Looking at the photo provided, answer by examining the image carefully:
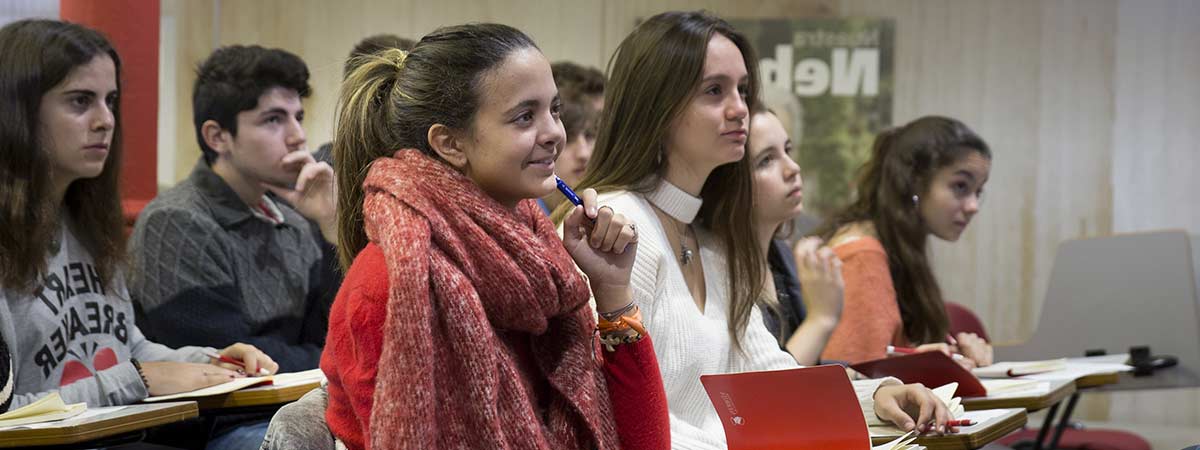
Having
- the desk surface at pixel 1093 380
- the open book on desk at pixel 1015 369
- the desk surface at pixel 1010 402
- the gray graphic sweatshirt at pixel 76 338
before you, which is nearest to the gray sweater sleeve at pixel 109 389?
the gray graphic sweatshirt at pixel 76 338

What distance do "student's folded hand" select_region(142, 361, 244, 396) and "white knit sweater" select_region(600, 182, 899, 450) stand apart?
3.08ft

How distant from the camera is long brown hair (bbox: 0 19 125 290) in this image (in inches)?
104

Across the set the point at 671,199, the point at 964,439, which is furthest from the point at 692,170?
the point at 964,439

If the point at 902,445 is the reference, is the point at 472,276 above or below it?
above

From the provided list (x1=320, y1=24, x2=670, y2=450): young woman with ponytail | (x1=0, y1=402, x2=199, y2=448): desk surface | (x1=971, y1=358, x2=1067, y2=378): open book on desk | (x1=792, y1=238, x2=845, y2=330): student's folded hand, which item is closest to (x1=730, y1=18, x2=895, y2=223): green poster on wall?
(x1=971, y1=358, x2=1067, y2=378): open book on desk

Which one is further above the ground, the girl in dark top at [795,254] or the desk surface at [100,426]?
the girl in dark top at [795,254]

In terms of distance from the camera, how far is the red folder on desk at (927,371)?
2658 millimetres

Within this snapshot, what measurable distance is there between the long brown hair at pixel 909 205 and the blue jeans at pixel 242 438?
6.03 ft

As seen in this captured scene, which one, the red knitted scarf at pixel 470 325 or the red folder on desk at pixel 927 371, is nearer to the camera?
the red knitted scarf at pixel 470 325

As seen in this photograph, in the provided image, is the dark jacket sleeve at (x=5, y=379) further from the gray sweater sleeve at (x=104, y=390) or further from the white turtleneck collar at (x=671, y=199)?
the white turtleneck collar at (x=671, y=199)

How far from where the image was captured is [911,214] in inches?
151

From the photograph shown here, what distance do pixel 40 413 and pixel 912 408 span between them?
1.58 metres

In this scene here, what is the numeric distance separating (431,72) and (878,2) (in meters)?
4.72

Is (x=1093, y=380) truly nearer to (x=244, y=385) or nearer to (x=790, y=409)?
(x=790, y=409)
